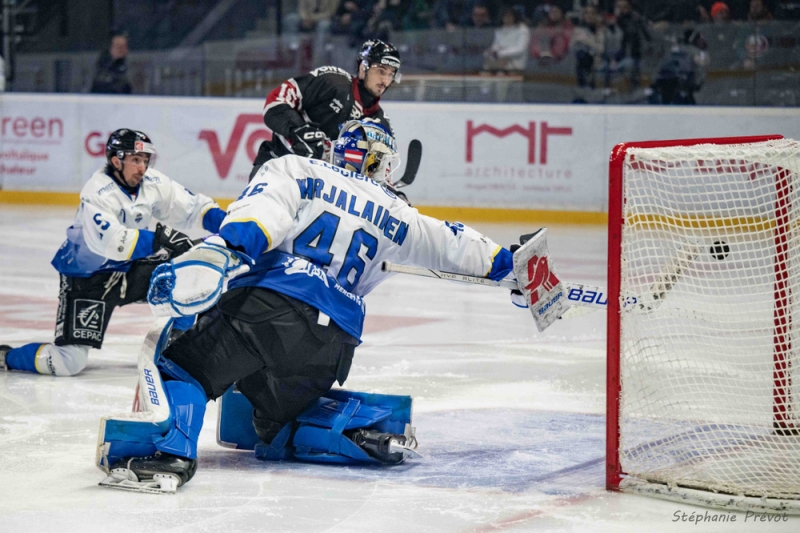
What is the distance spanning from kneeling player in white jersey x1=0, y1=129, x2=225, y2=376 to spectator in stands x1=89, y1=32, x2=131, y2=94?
23.1 feet

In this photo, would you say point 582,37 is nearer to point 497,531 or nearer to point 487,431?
point 487,431

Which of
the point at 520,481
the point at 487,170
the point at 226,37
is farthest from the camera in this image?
the point at 226,37

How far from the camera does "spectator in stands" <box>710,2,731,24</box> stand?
10.1 metres

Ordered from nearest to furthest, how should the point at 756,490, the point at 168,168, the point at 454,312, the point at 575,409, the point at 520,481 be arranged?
the point at 756,490, the point at 520,481, the point at 575,409, the point at 454,312, the point at 168,168

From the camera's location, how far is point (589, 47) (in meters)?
10.3

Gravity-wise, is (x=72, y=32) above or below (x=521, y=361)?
above

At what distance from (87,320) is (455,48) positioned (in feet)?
22.5

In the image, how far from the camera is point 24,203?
11469 mm

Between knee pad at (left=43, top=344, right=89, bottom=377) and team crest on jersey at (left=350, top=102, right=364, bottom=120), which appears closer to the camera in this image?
knee pad at (left=43, top=344, right=89, bottom=377)

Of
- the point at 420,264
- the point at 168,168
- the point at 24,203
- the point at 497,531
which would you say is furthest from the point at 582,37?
the point at 497,531

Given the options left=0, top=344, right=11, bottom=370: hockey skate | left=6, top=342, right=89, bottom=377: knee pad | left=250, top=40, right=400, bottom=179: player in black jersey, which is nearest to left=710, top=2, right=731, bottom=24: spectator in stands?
left=250, top=40, right=400, bottom=179: player in black jersey

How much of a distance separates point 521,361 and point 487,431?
1.30 metres

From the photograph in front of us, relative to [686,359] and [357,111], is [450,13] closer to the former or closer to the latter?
[357,111]

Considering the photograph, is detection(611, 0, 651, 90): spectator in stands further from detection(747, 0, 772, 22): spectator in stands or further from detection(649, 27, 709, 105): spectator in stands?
detection(747, 0, 772, 22): spectator in stands
